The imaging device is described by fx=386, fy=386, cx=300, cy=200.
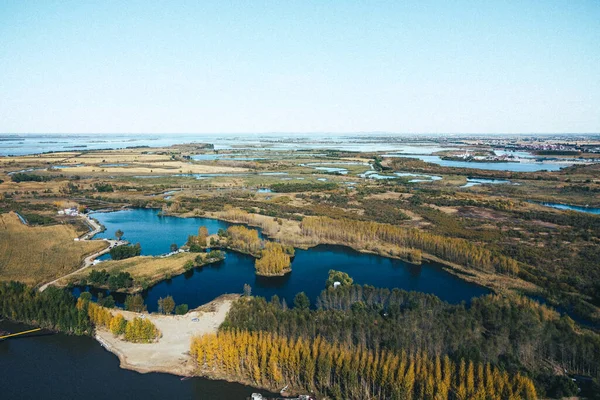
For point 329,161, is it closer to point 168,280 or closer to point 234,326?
point 168,280

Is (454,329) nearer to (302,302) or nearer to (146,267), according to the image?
(302,302)

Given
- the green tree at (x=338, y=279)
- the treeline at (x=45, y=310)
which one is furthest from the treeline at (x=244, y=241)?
the treeline at (x=45, y=310)

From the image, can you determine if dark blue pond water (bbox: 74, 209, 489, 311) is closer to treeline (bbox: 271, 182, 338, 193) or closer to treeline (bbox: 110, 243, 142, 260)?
treeline (bbox: 110, 243, 142, 260)

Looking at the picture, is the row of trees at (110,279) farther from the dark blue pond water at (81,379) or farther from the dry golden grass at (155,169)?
the dry golden grass at (155,169)

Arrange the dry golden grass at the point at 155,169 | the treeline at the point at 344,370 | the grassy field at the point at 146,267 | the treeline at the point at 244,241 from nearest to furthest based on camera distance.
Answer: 1. the treeline at the point at 344,370
2. the grassy field at the point at 146,267
3. the treeline at the point at 244,241
4. the dry golden grass at the point at 155,169

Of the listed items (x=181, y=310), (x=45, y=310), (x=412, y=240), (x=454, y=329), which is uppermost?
(x=412, y=240)

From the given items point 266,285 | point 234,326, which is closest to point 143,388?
point 234,326

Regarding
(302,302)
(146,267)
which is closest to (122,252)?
(146,267)

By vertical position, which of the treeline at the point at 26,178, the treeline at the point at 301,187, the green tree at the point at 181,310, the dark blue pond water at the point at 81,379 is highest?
the treeline at the point at 26,178
